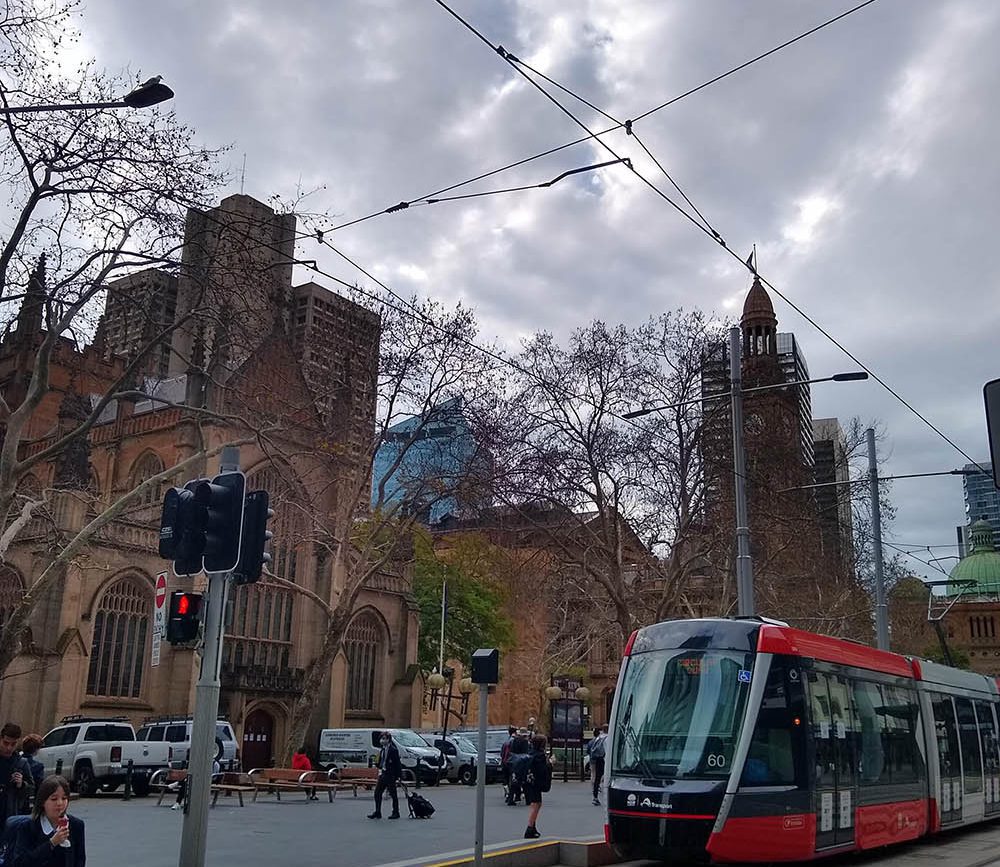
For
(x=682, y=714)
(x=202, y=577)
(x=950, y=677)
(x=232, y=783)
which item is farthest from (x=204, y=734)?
(x=202, y=577)

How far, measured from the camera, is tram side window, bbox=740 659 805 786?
11648 mm

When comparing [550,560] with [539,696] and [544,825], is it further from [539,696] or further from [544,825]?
[539,696]

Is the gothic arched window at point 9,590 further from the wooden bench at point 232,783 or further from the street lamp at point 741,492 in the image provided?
the street lamp at point 741,492

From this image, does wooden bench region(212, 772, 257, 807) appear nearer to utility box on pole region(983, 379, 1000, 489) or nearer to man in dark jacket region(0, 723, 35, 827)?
man in dark jacket region(0, 723, 35, 827)

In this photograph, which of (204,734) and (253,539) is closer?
(204,734)

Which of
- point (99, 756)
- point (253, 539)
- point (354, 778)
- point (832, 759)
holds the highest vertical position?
point (253, 539)

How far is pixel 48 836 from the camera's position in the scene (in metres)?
5.49

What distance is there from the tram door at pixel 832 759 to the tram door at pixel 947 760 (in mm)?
4052

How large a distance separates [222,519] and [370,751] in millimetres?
27268

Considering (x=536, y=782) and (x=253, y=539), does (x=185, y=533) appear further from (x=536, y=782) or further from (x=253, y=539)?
(x=536, y=782)

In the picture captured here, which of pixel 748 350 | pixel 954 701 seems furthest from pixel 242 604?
pixel 954 701

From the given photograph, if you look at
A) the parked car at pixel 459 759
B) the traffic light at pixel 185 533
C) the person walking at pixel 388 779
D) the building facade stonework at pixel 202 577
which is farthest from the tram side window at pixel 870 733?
the parked car at pixel 459 759

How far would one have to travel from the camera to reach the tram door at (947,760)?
16531 millimetres

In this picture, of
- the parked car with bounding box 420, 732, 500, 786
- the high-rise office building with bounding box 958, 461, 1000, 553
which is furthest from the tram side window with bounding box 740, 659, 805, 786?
the high-rise office building with bounding box 958, 461, 1000, 553
